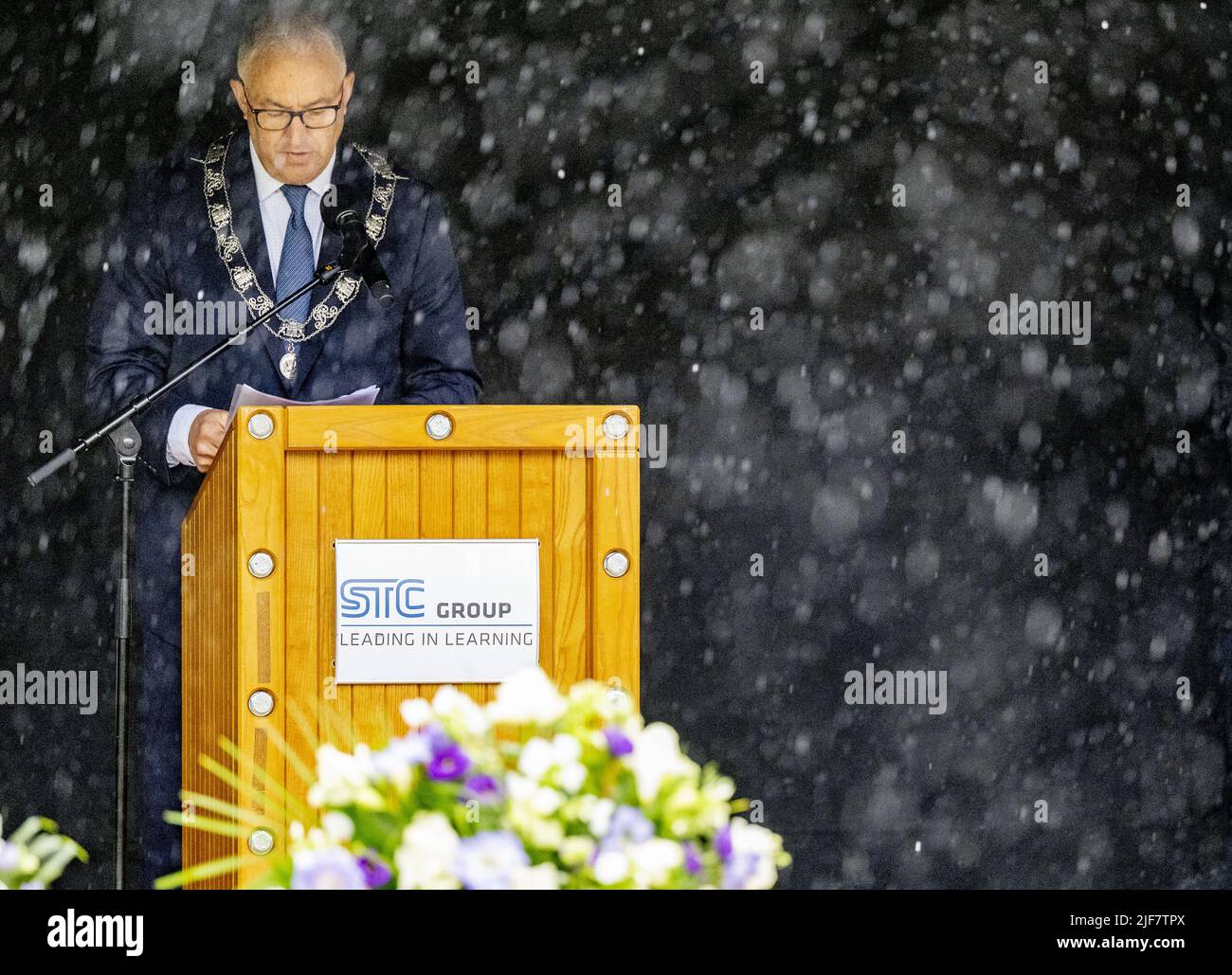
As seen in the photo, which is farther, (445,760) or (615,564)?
(615,564)

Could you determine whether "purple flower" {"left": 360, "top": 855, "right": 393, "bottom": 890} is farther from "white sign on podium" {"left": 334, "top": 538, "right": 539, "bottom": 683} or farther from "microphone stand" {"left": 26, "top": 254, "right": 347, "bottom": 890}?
"microphone stand" {"left": 26, "top": 254, "right": 347, "bottom": 890}

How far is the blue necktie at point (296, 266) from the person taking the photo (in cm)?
362

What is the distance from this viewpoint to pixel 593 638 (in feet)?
5.73

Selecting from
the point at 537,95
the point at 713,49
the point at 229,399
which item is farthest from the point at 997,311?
the point at 229,399

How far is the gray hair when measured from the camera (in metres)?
3.81

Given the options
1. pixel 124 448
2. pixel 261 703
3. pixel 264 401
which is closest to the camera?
pixel 261 703

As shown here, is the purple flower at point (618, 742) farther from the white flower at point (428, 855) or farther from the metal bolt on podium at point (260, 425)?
the metal bolt on podium at point (260, 425)

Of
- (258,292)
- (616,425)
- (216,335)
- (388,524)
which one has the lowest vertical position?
(388,524)

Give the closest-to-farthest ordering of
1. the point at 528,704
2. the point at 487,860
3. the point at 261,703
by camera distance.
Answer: the point at 487,860, the point at 528,704, the point at 261,703

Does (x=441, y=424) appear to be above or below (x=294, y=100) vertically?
below

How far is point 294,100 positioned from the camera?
12.6 ft

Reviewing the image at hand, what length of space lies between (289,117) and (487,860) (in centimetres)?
328
